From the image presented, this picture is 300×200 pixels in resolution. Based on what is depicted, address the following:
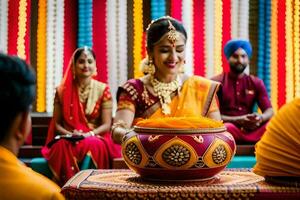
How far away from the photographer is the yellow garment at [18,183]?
134cm

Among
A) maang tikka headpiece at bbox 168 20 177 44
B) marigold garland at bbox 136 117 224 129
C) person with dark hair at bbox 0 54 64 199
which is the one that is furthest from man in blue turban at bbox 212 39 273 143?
person with dark hair at bbox 0 54 64 199

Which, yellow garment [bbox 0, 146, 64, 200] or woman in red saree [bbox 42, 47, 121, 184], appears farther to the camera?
woman in red saree [bbox 42, 47, 121, 184]

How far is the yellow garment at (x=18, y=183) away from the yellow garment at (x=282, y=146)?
100 cm

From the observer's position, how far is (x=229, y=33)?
6.07 metres

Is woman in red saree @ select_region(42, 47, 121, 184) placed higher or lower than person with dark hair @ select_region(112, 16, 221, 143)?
lower

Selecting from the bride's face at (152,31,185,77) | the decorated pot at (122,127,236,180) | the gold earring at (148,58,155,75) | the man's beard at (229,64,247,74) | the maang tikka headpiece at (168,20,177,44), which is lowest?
the decorated pot at (122,127,236,180)

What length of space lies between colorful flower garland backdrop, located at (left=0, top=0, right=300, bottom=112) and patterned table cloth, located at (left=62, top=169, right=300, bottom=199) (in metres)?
3.88

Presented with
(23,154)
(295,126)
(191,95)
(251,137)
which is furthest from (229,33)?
(295,126)

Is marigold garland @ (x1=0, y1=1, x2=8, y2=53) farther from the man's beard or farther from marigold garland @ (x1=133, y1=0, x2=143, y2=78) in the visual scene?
the man's beard

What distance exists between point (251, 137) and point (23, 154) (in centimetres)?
214

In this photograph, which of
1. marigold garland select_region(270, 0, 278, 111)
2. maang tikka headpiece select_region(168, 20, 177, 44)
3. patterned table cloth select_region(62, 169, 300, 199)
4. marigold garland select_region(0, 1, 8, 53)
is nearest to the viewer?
patterned table cloth select_region(62, 169, 300, 199)

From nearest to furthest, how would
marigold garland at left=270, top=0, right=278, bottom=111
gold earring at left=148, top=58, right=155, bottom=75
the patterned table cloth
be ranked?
1. the patterned table cloth
2. gold earring at left=148, top=58, right=155, bottom=75
3. marigold garland at left=270, top=0, right=278, bottom=111

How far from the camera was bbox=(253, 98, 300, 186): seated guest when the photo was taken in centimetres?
207

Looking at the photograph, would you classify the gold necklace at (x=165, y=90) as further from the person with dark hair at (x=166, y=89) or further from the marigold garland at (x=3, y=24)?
the marigold garland at (x=3, y=24)
